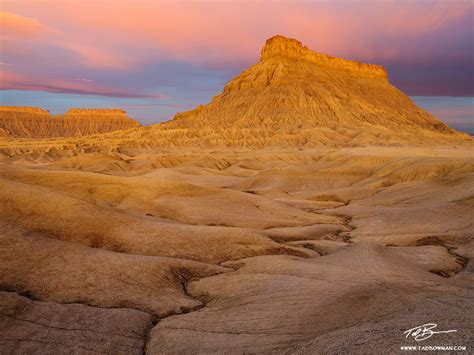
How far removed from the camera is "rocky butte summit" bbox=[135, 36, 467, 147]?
8806 cm

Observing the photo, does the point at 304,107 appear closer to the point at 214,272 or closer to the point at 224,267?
the point at 224,267

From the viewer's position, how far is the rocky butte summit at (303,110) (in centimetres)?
8806

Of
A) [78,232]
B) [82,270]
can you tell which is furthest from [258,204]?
[82,270]

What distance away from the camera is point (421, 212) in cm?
1917

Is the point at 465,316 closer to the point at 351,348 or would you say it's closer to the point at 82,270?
the point at 351,348

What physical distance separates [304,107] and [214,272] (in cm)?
9894

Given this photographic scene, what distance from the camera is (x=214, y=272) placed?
35.2 ft
